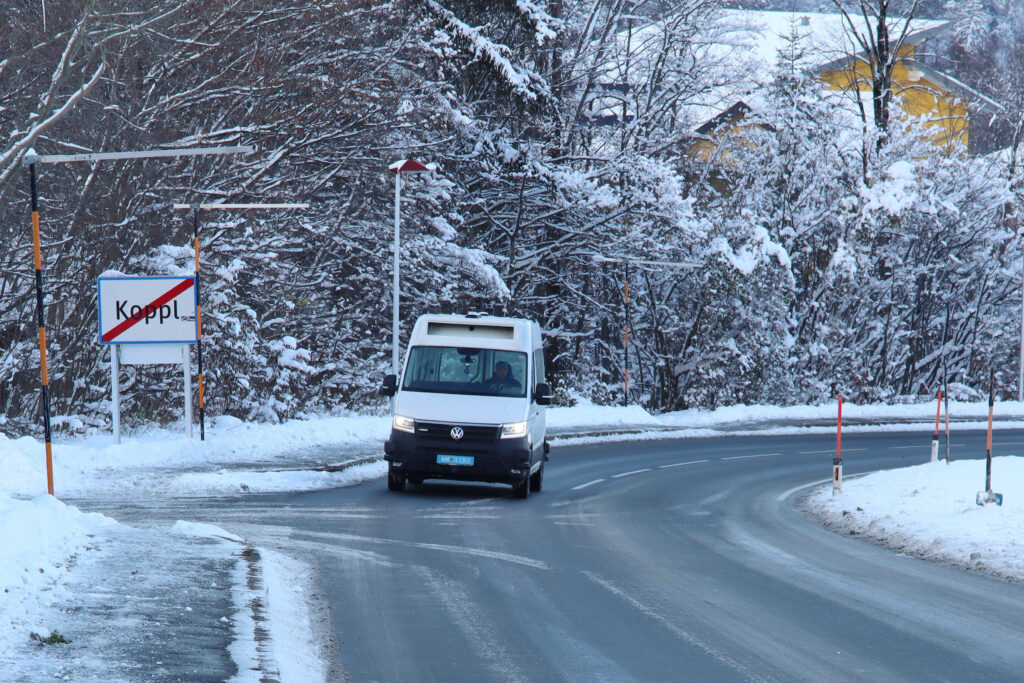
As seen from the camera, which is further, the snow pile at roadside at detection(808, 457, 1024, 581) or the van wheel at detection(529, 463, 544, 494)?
the van wheel at detection(529, 463, 544, 494)

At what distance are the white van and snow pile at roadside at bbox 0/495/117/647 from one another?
5.51 metres

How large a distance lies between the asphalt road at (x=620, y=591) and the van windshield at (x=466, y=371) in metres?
1.57

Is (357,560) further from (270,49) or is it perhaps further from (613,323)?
(613,323)

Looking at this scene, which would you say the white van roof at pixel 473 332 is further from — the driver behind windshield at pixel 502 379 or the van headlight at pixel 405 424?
the van headlight at pixel 405 424

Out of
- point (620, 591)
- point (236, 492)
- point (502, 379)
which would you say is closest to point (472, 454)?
point (502, 379)

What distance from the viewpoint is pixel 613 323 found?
132 ft

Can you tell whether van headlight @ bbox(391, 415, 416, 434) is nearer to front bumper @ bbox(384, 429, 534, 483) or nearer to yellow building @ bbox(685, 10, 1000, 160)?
front bumper @ bbox(384, 429, 534, 483)

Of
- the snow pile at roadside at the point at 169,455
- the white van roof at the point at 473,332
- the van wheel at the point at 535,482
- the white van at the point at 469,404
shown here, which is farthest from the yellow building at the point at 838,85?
the white van at the point at 469,404

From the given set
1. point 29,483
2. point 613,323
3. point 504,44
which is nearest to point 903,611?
point 29,483

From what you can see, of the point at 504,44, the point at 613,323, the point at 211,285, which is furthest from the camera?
the point at 613,323

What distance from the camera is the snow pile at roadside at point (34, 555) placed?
24.8 feet

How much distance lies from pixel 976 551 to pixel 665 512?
15.9 ft

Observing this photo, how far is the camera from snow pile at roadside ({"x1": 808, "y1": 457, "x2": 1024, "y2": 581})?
12133 millimetres

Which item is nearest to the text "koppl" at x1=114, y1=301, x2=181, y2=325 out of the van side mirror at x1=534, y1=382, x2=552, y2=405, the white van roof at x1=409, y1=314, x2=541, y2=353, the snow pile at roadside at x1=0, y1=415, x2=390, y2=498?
the snow pile at roadside at x1=0, y1=415, x2=390, y2=498
